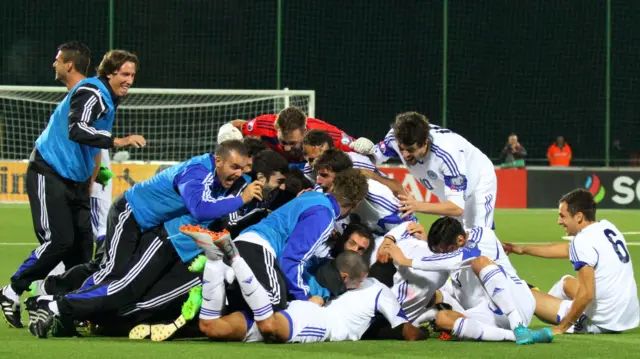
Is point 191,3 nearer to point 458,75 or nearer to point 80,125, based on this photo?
point 458,75

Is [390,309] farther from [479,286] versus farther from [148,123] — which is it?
[148,123]

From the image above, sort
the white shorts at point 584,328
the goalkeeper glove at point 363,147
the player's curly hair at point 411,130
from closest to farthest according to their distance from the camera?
the white shorts at point 584,328, the player's curly hair at point 411,130, the goalkeeper glove at point 363,147

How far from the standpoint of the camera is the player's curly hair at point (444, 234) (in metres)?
6.56

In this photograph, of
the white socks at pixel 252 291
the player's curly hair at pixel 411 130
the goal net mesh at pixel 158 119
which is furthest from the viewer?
the goal net mesh at pixel 158 119

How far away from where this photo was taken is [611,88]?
25.2 metres

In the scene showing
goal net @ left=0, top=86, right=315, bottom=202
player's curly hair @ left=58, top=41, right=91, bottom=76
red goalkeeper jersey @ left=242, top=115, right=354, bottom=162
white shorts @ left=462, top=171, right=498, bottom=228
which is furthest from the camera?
goal net @ left=0, top=86, right=315, bottom=202

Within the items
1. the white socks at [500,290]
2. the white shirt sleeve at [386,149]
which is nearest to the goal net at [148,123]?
the white shirt sleeve at [386,149]

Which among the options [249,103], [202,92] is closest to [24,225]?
[202,92]

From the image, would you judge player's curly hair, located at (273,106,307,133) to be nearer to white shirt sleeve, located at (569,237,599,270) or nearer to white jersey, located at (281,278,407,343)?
white jersey, located at (281,278,407,343)

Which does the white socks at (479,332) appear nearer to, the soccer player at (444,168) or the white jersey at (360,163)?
the soccer player at (444,168)

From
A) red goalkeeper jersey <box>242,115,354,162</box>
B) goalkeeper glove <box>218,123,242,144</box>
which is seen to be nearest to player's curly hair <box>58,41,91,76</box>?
goalkeeper glove <box>218,123,242,144</box>

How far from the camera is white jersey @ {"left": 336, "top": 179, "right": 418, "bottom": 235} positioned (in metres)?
Result: 7.51

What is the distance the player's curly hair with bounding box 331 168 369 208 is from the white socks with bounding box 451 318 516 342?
3.17 feet

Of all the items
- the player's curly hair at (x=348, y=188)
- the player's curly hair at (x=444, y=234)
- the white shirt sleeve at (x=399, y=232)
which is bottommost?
the white shirt sleeve at (x=399, y=232)
